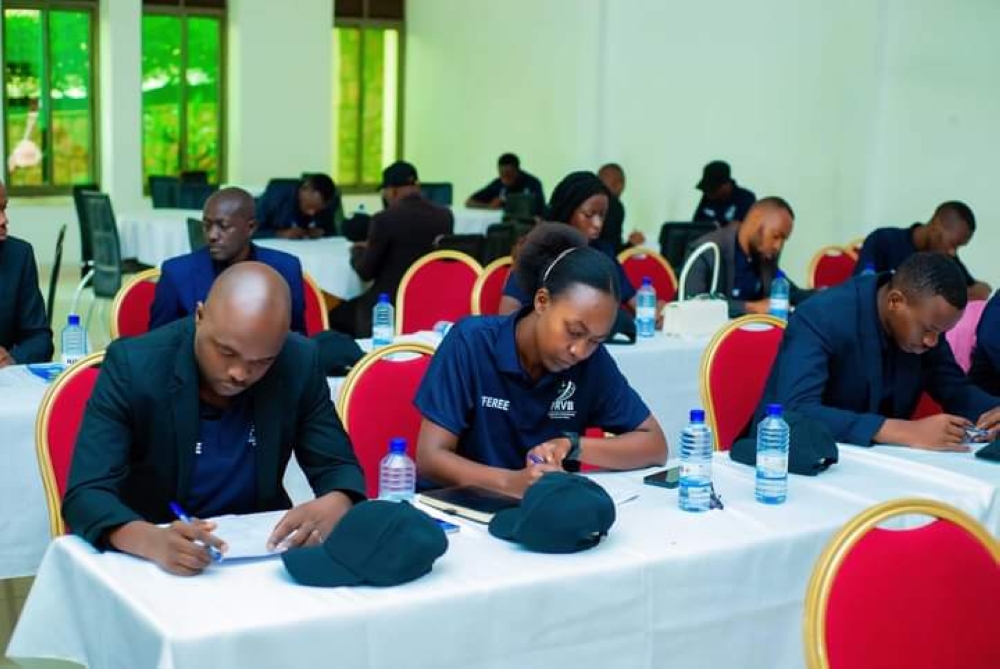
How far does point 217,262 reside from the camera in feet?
16.1

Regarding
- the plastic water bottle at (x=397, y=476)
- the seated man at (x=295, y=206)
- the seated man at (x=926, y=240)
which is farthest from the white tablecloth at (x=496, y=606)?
the seated man at (x=295, y=206)

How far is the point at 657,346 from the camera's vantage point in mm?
5332

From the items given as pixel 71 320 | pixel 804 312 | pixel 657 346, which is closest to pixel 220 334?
pixel 804 312

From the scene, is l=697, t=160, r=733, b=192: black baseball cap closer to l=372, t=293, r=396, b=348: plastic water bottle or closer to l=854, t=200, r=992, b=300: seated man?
l=854, t=200, r=992, b=300: seated man

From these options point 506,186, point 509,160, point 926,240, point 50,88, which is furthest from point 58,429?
point 50,88

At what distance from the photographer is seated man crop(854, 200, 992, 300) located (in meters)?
7.18

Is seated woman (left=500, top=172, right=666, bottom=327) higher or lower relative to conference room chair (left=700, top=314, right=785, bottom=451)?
higher

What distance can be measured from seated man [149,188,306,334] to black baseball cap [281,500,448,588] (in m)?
2.28

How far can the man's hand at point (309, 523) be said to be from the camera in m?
2.61

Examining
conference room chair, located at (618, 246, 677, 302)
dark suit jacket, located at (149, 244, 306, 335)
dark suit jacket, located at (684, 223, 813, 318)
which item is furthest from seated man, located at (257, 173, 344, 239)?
dark suit jacket, located at (149, 244, 306, 335)

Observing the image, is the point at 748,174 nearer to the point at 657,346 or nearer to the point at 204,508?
the point at 657,346

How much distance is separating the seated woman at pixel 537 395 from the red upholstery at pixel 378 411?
1.01 feet

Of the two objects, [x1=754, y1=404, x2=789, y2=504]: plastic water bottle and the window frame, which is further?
the window frame

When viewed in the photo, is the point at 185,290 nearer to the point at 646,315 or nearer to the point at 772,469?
the point at 646,315
